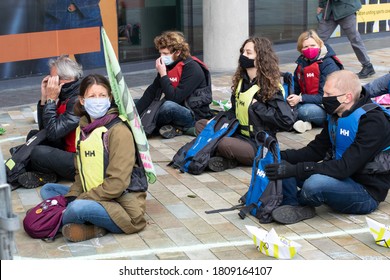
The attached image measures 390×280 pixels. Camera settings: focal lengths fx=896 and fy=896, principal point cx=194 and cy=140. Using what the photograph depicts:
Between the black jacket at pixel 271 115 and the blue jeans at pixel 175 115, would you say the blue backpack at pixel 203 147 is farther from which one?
the blue jeans at pixel 175 115

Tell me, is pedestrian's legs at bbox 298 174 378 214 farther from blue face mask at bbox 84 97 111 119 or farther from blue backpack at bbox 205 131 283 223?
blue face mask at bbox 84 97 111 119

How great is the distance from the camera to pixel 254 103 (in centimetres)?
783

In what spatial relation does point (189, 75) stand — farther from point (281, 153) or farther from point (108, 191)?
point (108, 191)

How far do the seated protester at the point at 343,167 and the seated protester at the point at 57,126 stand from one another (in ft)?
6.29

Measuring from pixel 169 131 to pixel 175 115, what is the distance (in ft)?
0.71

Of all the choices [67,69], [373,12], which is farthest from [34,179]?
[373,12]

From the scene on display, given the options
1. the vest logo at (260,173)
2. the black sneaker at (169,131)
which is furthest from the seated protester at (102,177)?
the black sneaker at (169,131)

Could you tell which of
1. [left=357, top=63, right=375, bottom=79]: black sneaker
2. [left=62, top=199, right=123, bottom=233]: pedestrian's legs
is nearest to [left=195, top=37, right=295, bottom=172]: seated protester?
[left=62, top=199, right=123, bottom=233]: pedestrian's legs

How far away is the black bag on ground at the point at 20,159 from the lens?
766 cm

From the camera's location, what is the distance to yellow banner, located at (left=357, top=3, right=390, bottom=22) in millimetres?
16584

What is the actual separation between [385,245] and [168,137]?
363cm

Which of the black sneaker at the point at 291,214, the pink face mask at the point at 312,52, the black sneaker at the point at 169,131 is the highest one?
the pink face mask at the point at 312,52

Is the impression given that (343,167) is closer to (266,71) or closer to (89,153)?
(266,71)

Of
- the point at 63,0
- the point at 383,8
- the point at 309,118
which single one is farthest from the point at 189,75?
the point at 383,8
